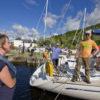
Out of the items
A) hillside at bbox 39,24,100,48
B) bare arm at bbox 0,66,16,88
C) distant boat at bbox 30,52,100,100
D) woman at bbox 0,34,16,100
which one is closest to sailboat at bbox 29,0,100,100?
distant boat at bbox 30,52,100,100

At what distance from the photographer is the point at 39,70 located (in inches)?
755

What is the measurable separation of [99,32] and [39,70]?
411cm

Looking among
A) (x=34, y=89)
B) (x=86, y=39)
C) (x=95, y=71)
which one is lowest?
(x=34, y=89)

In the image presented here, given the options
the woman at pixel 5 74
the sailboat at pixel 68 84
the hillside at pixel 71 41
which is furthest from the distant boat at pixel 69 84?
the woman at pixel 5 74

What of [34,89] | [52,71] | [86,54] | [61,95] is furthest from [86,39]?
[34,89]

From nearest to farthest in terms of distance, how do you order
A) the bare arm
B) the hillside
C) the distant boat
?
the bare arm, the distant boat, the hillside

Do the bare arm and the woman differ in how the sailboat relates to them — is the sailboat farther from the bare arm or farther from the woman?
the bare arm

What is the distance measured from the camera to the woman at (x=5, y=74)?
444 centimetres

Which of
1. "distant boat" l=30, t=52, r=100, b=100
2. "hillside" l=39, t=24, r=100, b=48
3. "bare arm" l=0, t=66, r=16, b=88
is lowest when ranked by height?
"distant boat" l=30, t=52, r=100, b=100

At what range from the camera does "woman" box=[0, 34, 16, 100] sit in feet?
14.6

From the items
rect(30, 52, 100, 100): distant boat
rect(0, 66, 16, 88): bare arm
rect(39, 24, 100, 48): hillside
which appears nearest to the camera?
rect(0, 66, 16, 88): bare arm

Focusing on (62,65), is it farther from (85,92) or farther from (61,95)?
(85,92)

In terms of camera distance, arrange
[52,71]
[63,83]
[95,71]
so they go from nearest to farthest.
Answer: [63,83] < [95,71] < [52,71]

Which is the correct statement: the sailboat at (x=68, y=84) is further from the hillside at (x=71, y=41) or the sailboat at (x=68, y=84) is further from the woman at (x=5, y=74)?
the woman at (x=5, y=74)
